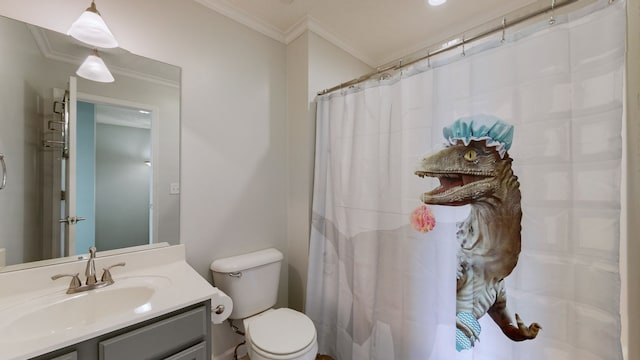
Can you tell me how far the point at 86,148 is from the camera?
1.22m

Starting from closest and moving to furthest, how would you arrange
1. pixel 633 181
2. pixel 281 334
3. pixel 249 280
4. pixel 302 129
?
pixel 633 181 < pixel 281 334 < pixel 249 280 < pixel 302 129

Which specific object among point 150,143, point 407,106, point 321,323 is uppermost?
point 407,106

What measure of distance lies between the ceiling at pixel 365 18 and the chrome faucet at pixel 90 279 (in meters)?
1.56

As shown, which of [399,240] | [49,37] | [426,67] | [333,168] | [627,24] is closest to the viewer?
[627,24]

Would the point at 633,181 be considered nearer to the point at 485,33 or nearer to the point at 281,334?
the point at 485,33

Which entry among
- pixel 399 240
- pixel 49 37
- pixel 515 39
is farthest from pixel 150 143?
pixel 515 39

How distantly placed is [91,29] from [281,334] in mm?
1686

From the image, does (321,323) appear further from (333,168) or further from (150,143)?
(150,143)

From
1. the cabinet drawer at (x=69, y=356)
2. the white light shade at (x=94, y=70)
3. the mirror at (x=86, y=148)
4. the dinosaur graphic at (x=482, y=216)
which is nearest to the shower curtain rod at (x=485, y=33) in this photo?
the dinosaur graphic at (x=482, y=216)

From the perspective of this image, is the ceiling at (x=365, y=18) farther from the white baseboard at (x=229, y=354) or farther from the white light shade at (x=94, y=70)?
the white baseboard at (x=229, y=354)

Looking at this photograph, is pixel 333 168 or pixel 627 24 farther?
pixel 333 168

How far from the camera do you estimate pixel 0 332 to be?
77cm

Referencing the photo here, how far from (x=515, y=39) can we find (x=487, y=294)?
105 centimetres

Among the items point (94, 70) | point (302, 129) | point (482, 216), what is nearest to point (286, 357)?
point (482, 216)
